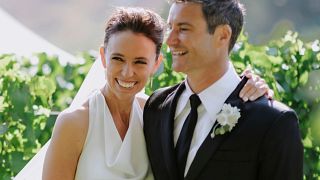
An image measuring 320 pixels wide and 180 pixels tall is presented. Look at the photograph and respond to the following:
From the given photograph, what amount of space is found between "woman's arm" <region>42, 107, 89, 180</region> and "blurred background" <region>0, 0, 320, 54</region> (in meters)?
5.10

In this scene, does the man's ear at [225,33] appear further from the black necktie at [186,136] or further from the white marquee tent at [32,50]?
the white marquee tent at [32,50]

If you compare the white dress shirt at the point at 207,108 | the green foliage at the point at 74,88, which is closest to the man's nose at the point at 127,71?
the white dress shirt at the point at 207,108

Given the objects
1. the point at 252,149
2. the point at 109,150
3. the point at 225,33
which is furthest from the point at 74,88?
the point at 252,149

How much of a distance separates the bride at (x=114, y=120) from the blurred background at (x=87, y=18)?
16.4 feet

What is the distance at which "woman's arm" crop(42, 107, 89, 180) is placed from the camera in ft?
9.93

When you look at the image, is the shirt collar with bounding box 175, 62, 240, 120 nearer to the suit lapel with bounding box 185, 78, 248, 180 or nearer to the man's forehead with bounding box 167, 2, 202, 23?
the suit lapel with bounding box 185, 78, 248, 180

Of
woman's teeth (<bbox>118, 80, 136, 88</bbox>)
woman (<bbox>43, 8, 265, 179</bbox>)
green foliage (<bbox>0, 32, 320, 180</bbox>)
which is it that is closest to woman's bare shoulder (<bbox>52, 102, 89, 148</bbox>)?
woman (<bbox>43, 8, 265, 179</bbox>)

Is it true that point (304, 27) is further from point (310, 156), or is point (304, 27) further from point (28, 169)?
point (28, 169)

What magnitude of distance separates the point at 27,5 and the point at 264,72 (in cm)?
497

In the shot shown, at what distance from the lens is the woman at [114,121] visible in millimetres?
3045

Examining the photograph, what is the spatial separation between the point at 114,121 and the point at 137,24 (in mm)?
464

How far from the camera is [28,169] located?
3467 millimetres

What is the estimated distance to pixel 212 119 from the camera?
288 cm

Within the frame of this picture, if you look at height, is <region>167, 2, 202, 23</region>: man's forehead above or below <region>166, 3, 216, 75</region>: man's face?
→ above
